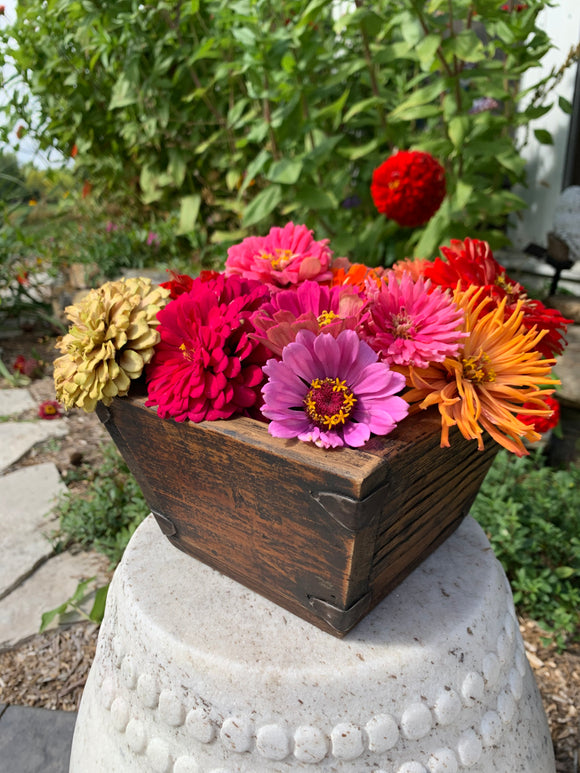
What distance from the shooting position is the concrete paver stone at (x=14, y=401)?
276cm

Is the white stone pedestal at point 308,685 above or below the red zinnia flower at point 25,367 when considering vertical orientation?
above

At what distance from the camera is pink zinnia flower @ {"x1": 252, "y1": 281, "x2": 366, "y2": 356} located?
0.67 metres

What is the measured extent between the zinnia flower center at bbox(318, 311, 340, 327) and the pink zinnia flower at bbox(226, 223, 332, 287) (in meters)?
0.18

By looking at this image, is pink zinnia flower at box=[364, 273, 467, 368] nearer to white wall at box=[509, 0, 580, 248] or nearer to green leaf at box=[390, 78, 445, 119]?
green leaf at box=[390, 78, 445, 119]

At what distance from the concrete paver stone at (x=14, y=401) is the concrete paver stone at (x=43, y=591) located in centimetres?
119

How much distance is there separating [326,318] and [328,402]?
12cm

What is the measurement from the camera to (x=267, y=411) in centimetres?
66


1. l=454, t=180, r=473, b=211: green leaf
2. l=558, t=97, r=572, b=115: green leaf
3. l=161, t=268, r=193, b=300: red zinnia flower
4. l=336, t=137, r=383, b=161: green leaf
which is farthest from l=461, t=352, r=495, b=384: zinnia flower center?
l=558, t=97, r=572, b=115: green leaf

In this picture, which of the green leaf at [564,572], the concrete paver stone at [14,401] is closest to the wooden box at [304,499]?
the green leaf at [564,572]

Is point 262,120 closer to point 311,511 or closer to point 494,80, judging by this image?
point 494,80

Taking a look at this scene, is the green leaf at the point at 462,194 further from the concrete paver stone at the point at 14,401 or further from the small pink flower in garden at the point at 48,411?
the concrete paver stone at the point at 14,401

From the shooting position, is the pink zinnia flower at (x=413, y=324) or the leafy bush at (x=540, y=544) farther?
the leafy bush at (x=540, y=544)

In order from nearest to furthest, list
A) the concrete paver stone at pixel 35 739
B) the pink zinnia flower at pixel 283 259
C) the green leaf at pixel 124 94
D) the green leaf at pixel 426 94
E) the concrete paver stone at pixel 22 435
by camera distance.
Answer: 1. the pink zinnia flower at pixel 283 259
2. the concrete paver stone at pixel 35 739
3. the green leaf at pixel 426 94
4. the green leaf at pixel 124 94
5. the concrete paver stone at pixel 22 435

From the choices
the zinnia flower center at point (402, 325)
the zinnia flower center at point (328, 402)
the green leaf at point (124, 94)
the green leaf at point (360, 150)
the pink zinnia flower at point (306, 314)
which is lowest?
the zinnia flower center at point (328, 402)
